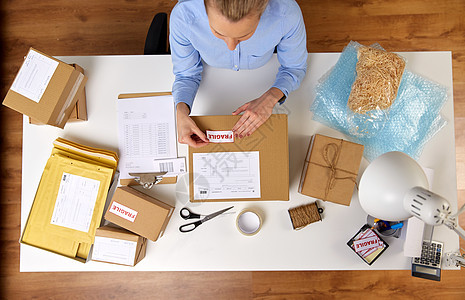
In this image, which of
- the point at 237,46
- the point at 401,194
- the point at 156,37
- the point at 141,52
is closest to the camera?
the point at 401,194

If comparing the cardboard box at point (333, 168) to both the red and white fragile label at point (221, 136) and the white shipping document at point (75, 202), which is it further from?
the white shipping document at point (75, 202)

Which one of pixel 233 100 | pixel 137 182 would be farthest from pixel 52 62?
pixel 233 100

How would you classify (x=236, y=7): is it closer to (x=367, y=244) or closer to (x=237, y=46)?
(x=237, y=46)

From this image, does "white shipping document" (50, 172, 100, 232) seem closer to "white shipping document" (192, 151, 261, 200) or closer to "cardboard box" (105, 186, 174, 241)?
"cardboard box" (105, 186, 174, 241)

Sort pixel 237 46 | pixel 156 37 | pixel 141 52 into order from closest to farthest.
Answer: pixel 237 46
pixel 156 37
pixel 141 52

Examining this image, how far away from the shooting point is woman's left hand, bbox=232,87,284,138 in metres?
1.00

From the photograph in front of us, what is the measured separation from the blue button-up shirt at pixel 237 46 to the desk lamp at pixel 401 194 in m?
0.47

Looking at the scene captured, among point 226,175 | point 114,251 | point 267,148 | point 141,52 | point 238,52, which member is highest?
point 141,52

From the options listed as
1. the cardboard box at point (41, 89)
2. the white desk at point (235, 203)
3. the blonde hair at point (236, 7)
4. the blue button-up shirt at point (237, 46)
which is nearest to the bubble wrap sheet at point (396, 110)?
the white desk at point (235, 203)

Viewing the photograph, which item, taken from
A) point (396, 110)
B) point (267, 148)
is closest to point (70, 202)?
point (267, 148)

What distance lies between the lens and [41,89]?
1.05 m

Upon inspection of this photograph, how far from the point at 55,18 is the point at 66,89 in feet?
3.70

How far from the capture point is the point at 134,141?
115cm

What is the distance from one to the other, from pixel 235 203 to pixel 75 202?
0.58 m
